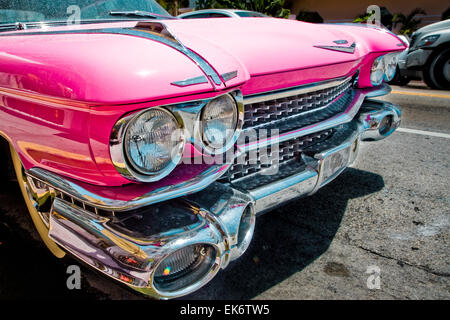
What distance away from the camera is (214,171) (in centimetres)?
139

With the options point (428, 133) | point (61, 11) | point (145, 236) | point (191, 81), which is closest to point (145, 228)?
point (145, 236)

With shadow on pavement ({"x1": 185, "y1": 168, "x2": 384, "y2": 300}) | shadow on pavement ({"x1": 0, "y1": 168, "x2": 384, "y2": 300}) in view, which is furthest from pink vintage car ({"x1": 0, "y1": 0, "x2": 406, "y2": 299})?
shadow on pavement ({"x1": 185, "y1": 168, "x2": 384, "y2": 300})

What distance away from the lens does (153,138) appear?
1.24 metres

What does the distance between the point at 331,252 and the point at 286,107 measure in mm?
813

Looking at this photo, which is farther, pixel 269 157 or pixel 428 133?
pixel 428 133

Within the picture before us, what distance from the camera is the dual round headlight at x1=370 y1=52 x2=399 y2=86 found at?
248 cm

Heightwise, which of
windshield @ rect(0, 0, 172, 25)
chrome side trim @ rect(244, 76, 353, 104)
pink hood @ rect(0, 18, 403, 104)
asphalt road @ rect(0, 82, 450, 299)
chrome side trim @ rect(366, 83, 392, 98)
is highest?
windshield @ rect(0, 0, 172, 25)

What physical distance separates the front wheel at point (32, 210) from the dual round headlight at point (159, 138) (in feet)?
2.35

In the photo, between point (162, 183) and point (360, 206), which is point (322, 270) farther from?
point (162, 183)

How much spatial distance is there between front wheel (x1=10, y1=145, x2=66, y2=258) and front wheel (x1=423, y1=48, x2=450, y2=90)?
6.95m

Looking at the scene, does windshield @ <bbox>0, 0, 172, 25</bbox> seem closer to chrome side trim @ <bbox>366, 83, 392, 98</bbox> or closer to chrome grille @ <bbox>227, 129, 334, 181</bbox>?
chrome grille @ <bbox>227, 129, 334, 181</bbox>

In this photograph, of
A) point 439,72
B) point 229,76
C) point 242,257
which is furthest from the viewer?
point 439,72

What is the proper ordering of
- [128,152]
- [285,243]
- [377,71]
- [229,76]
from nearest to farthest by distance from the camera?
[128,152] < [229,76] < [285,243] < [377,71]

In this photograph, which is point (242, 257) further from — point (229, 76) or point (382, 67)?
point (382, 67)
